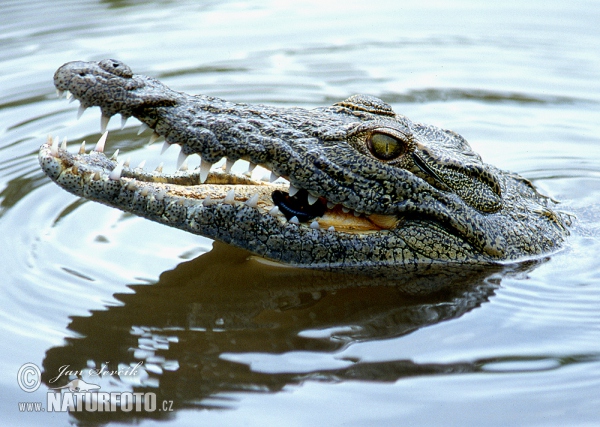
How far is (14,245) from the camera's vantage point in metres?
6.09

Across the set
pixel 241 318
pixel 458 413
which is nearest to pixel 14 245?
pixel 241 318

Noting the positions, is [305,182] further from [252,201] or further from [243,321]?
[243,321]

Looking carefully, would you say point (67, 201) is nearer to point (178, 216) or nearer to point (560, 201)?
point (178, 216)

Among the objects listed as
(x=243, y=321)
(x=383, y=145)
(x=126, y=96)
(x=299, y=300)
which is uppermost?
(x=126, y=96)

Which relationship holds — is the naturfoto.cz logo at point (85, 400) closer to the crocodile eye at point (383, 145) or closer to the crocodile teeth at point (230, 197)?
the crocodile teeth at point (230, 197)

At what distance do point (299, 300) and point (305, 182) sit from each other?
86 cm

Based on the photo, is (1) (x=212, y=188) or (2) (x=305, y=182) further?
(1) (x=212, y=188)

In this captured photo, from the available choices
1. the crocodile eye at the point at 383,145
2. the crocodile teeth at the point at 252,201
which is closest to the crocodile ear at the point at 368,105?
the crocodile eye at the point at 383,145

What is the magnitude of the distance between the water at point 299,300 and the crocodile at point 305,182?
1.05 ft

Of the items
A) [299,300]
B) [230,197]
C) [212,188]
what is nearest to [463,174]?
[299,300]

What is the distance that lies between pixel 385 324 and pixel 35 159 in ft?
13.9

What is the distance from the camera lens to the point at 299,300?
5445 millimetres

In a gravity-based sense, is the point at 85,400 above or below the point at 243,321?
below

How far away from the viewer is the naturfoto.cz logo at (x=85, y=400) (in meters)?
4.29
